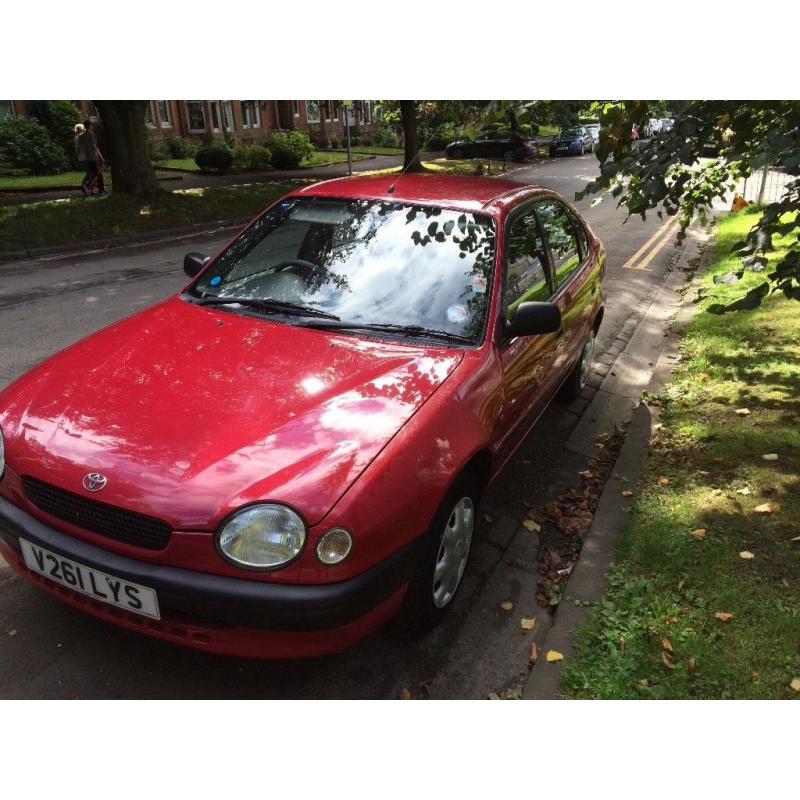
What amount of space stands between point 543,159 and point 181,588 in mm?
36806

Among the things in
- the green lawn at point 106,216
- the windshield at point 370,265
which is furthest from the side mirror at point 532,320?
the green lawn at point 106,216

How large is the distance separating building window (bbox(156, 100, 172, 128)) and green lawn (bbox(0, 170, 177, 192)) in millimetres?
10699

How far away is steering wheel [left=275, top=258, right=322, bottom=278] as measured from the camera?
11.9 ft

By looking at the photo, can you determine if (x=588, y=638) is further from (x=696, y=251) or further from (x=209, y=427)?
(x=696, y=251)

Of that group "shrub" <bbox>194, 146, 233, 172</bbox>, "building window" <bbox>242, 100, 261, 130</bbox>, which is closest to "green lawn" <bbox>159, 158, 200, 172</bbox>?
"shrub" <bbox>194, 146, 233, 172</bbox>

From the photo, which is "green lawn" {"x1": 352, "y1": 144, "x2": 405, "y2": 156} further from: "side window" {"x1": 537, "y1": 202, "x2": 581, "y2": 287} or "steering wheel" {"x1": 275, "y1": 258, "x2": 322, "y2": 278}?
"steering wheel" {"x1": 275, "y1": 258, "x2": 322, "y2": 278}

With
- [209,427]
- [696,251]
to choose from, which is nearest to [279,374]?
[209,427]

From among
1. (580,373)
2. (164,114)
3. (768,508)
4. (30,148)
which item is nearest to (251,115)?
(164,114)

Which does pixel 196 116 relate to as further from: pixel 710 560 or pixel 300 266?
pixel 710 560

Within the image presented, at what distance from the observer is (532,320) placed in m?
3.31

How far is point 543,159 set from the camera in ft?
117

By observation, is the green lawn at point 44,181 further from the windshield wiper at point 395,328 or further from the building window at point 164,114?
the windshield wiper at point 395,328

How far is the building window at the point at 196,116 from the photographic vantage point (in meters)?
33.7

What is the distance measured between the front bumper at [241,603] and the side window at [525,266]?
1.59m
